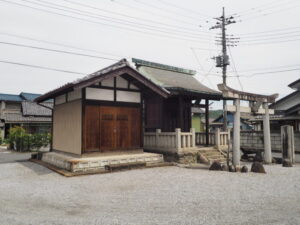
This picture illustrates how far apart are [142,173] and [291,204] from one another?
5.20 metres

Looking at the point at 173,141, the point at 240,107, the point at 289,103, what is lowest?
the point at 173,141

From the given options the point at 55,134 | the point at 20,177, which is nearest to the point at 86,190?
the point at 20,177

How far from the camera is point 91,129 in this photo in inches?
406

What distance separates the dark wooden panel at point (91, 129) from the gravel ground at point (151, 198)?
1.83 meters

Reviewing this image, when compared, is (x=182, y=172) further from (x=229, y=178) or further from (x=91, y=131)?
(x=91, y=131)

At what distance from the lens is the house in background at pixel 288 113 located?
2070cm

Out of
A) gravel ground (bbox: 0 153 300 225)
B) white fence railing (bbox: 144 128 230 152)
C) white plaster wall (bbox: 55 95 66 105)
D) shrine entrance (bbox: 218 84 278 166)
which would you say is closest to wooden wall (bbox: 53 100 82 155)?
white plaster wall (bbox: 55 95 66 105)

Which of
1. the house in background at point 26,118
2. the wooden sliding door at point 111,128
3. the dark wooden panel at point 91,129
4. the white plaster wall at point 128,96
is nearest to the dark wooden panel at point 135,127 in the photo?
the wooden sliding door at point 111,128

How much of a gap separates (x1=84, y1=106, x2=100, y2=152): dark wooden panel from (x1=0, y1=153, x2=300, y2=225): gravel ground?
183 centimetres

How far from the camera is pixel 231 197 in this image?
609cm

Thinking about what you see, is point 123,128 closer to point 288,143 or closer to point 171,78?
point 171,78

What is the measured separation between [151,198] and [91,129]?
5206 millimetres

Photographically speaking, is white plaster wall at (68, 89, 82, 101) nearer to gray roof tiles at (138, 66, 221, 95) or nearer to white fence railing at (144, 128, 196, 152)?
white fence railing at (144, 128, 196, 152)

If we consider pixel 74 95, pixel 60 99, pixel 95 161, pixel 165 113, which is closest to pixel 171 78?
pixel 165 113
